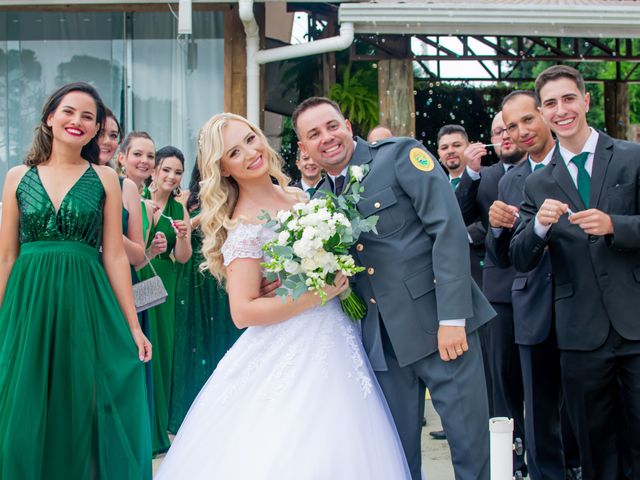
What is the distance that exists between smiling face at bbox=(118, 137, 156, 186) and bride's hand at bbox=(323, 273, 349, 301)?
9.45 feet

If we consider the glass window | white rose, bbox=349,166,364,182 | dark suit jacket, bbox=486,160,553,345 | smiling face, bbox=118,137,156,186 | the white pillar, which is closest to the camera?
the white pillar

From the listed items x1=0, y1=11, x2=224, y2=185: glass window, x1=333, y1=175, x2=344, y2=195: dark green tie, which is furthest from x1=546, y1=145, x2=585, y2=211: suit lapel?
x1=0, y1=11, x2=224, y2=185: glass window

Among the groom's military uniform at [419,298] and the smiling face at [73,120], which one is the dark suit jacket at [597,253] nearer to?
the groom's military uniform at [419,298]

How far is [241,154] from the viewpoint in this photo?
3.73 m

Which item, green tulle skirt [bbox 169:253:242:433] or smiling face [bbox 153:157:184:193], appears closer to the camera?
smiling face [bbox 153:157:184:193]

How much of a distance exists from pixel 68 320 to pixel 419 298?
1.67 m

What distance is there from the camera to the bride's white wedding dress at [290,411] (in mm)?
3252

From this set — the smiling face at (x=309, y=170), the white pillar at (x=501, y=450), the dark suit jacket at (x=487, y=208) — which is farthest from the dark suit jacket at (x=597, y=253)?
the smiling face at (x=309, y=170)

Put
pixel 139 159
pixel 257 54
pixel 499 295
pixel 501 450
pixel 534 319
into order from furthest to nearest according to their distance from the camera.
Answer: pixel 257 54 → pixel 139 159 → pixel 499 295 → pixel 534 319 → pixel 501 450

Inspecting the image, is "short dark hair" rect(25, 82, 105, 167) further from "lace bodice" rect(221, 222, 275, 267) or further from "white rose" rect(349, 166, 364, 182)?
"white rose" rect(349, 166, 364, 182)

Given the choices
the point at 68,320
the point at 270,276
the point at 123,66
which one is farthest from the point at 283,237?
the point at 123,66

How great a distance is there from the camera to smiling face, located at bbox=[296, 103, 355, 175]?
3604mm

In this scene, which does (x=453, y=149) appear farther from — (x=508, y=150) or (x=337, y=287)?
(x=337, y=287)

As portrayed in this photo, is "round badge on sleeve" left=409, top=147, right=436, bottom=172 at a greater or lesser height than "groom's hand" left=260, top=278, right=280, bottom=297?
greater
